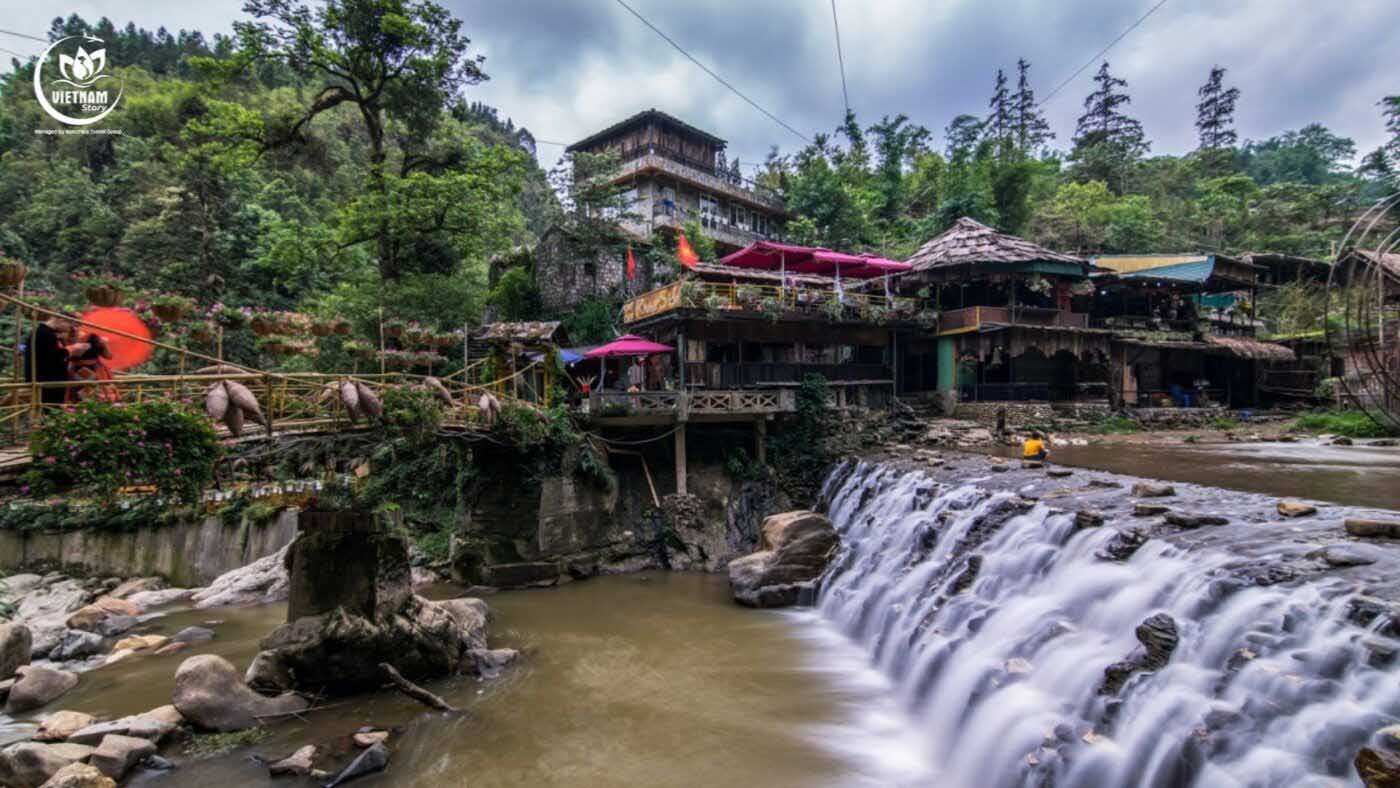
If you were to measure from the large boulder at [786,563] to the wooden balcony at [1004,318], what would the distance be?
13.0 m

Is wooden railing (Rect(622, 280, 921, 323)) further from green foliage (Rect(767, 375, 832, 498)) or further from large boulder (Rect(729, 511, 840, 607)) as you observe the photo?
large boulder (Rect(729, 511, 840, 607))

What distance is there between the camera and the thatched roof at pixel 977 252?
23.0m

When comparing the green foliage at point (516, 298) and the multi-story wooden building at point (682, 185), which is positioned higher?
the multi-story wooden building at point (682, 185)

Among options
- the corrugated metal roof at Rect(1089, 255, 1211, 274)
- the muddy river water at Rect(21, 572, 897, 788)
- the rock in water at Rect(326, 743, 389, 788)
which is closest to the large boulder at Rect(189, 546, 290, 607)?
the muddy river water at Rect(21, 572, 897, 788)

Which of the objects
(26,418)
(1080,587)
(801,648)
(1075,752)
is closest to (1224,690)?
(1075,752)

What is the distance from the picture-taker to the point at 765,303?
753 inches

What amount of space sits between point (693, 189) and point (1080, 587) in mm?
31725

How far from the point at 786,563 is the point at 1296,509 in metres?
8.52

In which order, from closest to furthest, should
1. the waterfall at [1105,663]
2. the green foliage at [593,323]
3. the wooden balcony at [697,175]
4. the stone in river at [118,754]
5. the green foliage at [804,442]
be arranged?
the waterfall at [1105,663] < the stone in river at [118,754] < the green foliage at [804,442] < the green foliage at [593,323] < the wooden balcony at [697,175]

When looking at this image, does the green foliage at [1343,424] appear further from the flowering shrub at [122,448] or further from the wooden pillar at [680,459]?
the flowering shrub at [122,448]

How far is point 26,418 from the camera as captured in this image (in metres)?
6.06

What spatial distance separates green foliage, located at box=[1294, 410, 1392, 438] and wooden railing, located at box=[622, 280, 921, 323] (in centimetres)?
1522

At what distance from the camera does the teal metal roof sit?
26.2 metres

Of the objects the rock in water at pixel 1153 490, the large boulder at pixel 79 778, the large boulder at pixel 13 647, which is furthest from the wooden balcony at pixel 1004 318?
the large boulder at pixel 13 647
